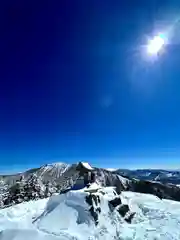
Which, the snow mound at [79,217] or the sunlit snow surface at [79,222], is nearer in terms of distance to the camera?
the sunlit snow surface at [79,222]

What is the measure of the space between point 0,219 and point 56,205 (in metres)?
5.61

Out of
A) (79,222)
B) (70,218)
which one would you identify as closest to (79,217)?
(79,222)

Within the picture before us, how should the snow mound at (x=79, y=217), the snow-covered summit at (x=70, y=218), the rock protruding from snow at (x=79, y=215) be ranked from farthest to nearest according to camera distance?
the rock protruding from snow at (x=79, y=215), the snow mound at (x=79, y=217), the snow-covered summit at (x=70, y=218)

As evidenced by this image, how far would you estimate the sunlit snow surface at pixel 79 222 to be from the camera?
20.4m

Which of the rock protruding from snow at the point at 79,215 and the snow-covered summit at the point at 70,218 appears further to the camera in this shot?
the rock protruding from snow at the point at 79,215

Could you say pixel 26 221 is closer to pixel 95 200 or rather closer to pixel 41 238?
pixel 41 238

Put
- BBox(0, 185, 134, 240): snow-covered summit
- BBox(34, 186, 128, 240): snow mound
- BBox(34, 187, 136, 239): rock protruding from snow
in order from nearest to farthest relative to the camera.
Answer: BBox(0, 185, 134, 240): snow-covered summit → BBox(34, 186, 128, 240): snow mound → BBox(34, 187, 136, 239): rock protruding from snow

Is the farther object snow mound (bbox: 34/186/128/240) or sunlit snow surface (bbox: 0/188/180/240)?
snow mound (bbox: 34/186/128/240)

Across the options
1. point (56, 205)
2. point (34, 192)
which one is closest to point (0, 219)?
point (56, 205)

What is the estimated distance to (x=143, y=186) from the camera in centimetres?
6262

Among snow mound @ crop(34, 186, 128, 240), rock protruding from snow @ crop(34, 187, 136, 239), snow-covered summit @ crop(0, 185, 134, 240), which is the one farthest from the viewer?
rock protruding from snow @ crop(34, 187, 136, 239)

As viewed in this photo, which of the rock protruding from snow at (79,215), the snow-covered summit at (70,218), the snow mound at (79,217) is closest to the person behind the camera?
the snow-covered summit at (70,218)

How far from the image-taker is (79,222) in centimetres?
2277

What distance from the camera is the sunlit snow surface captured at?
20422 mm
